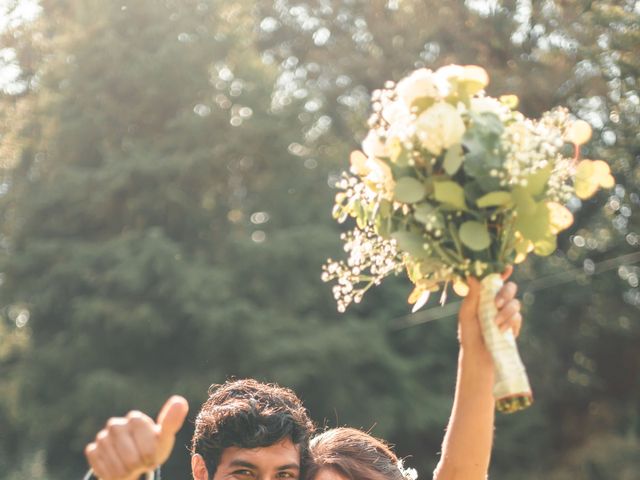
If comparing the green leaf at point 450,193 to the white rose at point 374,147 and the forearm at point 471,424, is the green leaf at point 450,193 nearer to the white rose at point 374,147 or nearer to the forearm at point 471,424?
the white rose at point 374,147

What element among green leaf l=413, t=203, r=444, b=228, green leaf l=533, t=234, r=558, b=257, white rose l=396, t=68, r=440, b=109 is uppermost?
white rose l=396, t=68, r=440, b=109

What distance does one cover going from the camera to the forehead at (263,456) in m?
4.59

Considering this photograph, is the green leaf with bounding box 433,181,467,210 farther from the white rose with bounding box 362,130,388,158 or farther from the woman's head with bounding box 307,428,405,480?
the woman's head with bounding box 307,428,405,480

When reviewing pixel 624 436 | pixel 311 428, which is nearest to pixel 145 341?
pixel 624 436

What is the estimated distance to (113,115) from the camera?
23047 mm

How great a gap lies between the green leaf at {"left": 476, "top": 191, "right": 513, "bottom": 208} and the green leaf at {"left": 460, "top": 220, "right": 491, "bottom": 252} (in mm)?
78

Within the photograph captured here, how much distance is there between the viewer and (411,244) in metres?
4.07

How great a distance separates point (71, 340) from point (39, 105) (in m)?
4.96

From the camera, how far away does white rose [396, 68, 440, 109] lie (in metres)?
4.11

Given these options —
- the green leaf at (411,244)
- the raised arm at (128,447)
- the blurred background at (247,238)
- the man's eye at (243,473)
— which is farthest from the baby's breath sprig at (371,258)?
the blurred background at (247,238)

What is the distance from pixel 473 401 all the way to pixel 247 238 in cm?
1779

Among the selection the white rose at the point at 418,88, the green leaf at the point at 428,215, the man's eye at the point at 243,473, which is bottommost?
the man's eye at the point at 243,473

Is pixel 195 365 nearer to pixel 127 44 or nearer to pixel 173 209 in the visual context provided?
pixel 173 209

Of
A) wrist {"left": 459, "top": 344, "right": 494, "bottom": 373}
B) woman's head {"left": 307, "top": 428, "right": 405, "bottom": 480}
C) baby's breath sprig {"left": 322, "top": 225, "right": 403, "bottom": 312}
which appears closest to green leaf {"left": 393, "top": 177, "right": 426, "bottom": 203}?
baby's breath sprig {"left": 322, "top": 225, "right": 403, "bottom": 312}
